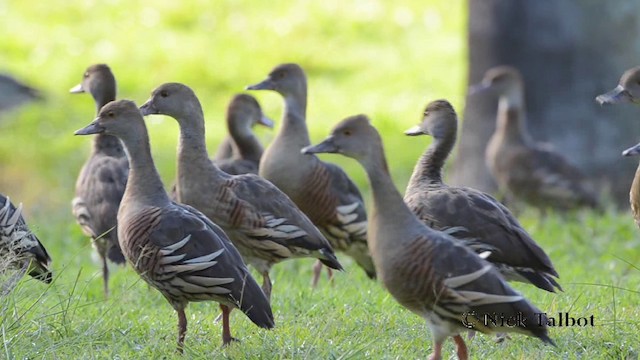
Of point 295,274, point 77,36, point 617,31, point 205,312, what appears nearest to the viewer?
point 205,312

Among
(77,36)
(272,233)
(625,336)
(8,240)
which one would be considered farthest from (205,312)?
(77,36)

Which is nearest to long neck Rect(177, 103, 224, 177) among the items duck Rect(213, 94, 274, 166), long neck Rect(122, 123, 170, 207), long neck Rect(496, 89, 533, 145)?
long neck Rect(122, 123, 170, 207)

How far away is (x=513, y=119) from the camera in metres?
12.4

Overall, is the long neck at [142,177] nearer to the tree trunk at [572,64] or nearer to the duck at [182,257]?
the duck at [182,257]

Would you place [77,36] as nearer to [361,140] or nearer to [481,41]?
[481,41]

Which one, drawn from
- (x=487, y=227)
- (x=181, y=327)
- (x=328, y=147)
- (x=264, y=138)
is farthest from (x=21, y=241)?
(x=264, y=138)

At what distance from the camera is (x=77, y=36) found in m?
20.3

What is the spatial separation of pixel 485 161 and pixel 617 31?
2.04 metres

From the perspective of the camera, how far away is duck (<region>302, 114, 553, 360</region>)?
18.1ft

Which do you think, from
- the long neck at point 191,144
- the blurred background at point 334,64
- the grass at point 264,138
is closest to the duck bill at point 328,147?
the grass at point 264,138

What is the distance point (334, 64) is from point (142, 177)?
12.8 metres

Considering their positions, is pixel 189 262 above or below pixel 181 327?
above

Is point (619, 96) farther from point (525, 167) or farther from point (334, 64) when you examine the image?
point (334, 64)

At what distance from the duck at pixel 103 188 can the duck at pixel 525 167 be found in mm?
4481
